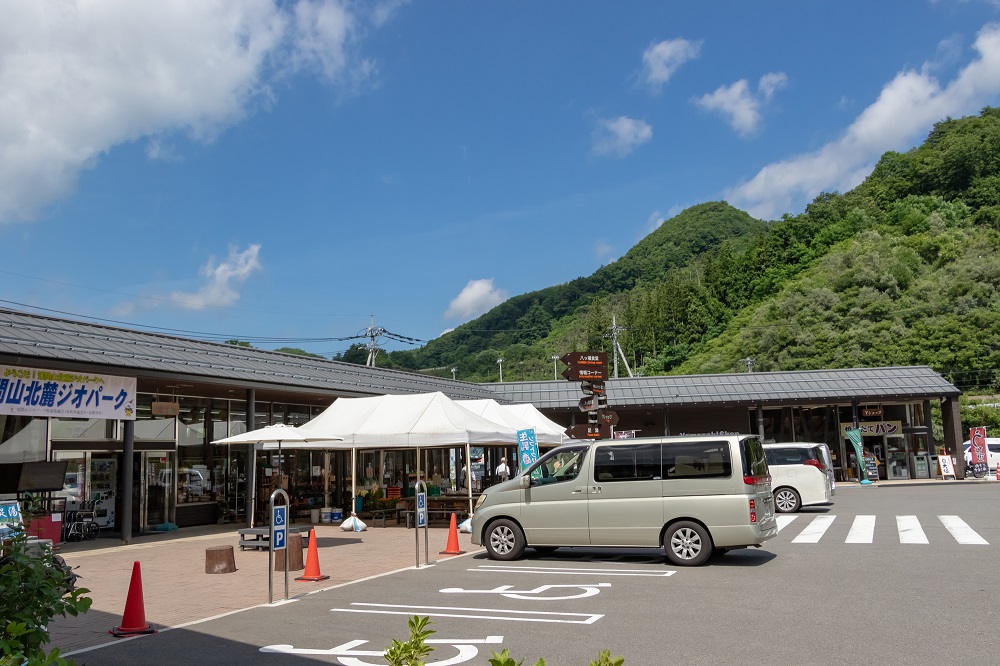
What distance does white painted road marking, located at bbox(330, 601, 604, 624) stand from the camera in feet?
27.0

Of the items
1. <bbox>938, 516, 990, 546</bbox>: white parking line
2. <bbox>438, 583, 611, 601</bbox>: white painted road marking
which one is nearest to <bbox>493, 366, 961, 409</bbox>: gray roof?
<bbox>938, 516, 990, 546</bbox>: white parking line

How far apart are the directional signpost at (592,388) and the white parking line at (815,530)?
161 inches

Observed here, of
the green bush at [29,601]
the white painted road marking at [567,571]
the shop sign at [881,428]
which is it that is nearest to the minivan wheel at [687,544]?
the white painted road marking at [567,571]

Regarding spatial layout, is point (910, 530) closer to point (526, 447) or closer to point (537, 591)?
point (526, 447)

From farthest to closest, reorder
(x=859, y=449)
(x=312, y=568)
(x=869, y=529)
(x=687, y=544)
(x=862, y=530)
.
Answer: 1. (x=859, y=449)
2. (x=869, y=529)
3. (x=862, y=530)
4. (x=687, y=544)
5. (x=312, y=568)

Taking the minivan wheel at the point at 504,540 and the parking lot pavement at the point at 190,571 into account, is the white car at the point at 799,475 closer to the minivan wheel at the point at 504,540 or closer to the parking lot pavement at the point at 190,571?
the parking lot pavement at the point at 190,571

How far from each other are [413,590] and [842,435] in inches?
1232

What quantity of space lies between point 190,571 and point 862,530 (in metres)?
12.5

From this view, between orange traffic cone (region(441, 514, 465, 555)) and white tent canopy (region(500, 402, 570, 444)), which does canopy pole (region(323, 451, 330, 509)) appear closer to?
white tent canopy (region(500, 402, 570, 444))

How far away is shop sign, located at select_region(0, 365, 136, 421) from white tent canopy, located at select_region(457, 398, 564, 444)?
337 inches

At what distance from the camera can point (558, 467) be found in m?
13.2

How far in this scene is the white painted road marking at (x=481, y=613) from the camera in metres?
8.23

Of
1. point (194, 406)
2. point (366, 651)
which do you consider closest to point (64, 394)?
point (194, 406)

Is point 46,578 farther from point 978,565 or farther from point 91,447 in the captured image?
point 91,447
